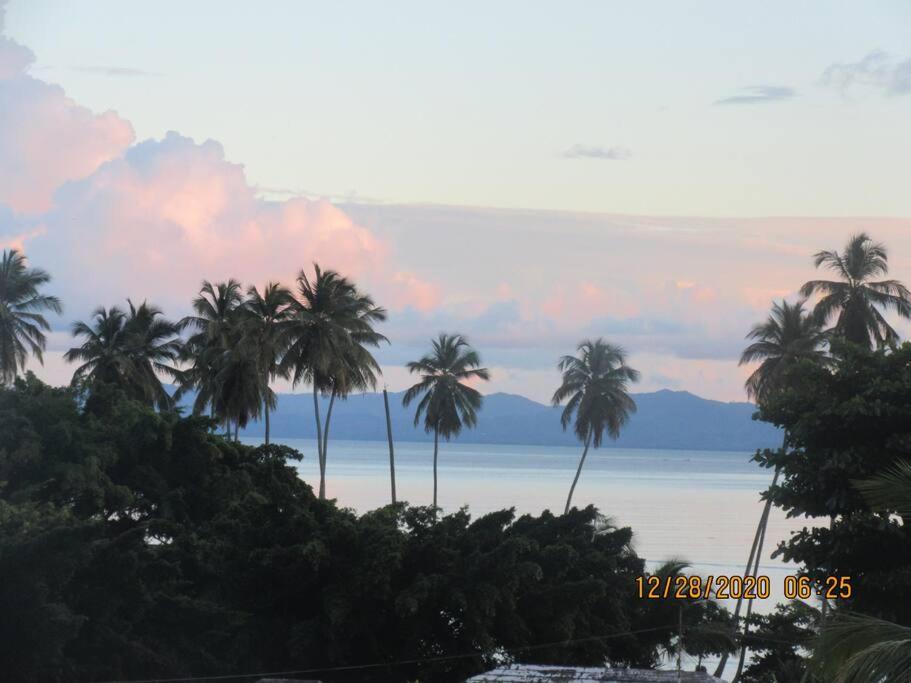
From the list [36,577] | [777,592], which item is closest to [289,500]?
[36,577]

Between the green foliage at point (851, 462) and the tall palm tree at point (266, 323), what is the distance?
33288mm

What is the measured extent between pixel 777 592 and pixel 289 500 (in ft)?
132

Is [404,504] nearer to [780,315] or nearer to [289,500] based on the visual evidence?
[289,500]

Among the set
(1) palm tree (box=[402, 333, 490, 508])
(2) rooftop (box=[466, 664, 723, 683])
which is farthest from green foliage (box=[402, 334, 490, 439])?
(2) rooftop (box=[466, 664, 723, 683])

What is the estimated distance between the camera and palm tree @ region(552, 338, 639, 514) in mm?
72312

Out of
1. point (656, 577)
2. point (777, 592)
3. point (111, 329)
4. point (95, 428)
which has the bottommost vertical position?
point (777, 592)

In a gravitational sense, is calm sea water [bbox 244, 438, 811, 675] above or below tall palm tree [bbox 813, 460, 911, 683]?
below

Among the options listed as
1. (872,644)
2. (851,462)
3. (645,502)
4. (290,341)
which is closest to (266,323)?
(290,341)

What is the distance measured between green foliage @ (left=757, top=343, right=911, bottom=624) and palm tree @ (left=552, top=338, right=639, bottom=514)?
149 ft

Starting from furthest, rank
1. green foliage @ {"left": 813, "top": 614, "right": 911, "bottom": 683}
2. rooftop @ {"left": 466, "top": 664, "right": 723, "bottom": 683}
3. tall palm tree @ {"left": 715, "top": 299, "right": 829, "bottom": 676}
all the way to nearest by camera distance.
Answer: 1. tall palm tree @ {"left": 715, "top": 299, "right": 829, "bottom": 676}
2. rooftop @ {"left": 466, "top": 664, "right": 723, "bottom": 683}
3. green foliage @ {"left": 813, "top": 614, "right": 911, "bottom": 683}

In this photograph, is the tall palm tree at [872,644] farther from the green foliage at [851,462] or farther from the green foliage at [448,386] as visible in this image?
the green foliage at [448,386]

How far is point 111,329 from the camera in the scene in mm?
60031

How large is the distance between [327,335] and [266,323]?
3602mm

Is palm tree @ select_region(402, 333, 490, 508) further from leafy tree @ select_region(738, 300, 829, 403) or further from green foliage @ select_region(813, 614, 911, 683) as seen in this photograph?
green foliage @ select_region(813, 614, 911, 683)
